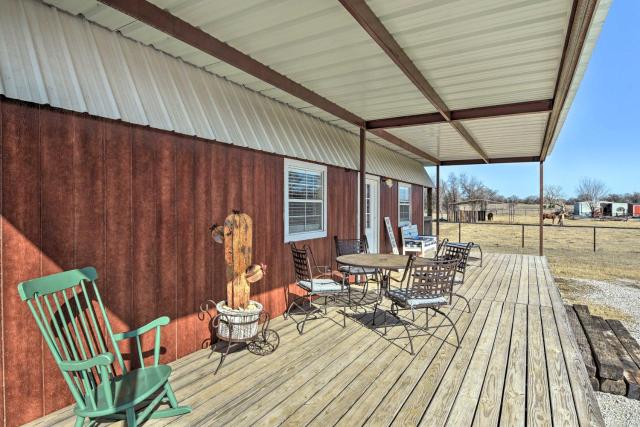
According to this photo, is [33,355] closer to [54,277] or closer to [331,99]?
[54,277]

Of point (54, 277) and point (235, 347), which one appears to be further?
point (235, 347)

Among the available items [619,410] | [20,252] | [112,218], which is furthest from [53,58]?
[619,410]

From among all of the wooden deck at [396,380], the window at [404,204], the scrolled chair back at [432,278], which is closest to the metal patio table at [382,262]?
the scrolled chair back at [432,278]

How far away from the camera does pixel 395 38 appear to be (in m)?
2.79

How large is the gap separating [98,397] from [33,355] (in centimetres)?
65

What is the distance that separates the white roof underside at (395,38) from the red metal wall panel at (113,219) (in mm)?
926

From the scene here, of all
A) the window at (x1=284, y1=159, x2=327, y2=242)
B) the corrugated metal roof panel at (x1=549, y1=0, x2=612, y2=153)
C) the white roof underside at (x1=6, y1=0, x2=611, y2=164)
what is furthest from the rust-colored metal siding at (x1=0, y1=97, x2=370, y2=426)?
the corrugated metal roof panel at (x1=549, y1=0, x2=612, y2=153)

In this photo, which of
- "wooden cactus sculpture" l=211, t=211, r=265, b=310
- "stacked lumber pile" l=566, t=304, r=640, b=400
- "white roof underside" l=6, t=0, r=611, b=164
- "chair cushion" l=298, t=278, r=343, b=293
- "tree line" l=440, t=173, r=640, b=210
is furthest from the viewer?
"tree line" l=440, t=173, r=640, b=210

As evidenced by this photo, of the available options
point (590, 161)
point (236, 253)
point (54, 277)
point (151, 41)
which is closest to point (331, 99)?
point (151, 41)

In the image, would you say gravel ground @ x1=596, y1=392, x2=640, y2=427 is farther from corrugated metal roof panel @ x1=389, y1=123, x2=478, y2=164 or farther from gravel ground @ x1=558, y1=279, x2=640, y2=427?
corrugated metal roof panel @ x1=389, y1=123, x2=478, y2=164

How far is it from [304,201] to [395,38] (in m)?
2.59

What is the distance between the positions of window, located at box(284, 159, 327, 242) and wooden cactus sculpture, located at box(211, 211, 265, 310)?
1.40 m

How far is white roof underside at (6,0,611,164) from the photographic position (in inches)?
92.9

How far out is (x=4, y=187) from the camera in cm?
198
